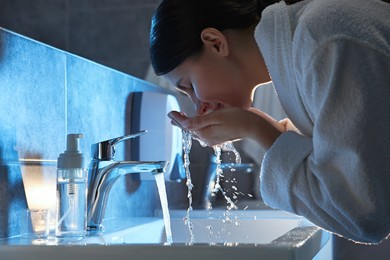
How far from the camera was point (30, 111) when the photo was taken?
115 cm

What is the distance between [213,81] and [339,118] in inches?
12.5

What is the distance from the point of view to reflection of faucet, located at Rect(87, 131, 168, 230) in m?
1.24

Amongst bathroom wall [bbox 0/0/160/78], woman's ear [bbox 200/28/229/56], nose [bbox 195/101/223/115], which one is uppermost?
bathroom wall [bbox 0/0/160/78]

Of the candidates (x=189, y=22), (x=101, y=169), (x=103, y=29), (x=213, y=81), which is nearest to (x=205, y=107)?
(x=213, y=81)

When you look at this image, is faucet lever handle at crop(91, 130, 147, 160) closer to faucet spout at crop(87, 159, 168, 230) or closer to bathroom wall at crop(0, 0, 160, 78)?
faucet spout at crop(87, 159, 168, 230)

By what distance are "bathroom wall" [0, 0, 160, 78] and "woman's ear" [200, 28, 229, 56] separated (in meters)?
1.02

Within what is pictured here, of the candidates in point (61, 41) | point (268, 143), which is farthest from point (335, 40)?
point (61, 41)

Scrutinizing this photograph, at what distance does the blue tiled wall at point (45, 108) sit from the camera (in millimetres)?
1077

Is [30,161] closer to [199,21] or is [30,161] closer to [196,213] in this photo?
[199,21]

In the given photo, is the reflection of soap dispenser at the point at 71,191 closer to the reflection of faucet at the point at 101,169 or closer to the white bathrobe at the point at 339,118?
the reflection of faucet at the point at 101,169

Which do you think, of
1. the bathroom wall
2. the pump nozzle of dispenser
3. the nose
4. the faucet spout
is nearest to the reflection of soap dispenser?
the pump nozzle of dispenser

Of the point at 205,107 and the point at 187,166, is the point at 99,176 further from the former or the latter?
the point at 205,107

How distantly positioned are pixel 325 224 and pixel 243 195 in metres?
1.21

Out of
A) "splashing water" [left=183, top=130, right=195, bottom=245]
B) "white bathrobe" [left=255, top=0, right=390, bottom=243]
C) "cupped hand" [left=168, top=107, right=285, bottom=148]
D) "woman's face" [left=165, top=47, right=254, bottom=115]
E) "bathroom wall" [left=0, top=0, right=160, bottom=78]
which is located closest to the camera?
"white bathrobe" [left=255, top=0, right=390, bottom=243]
